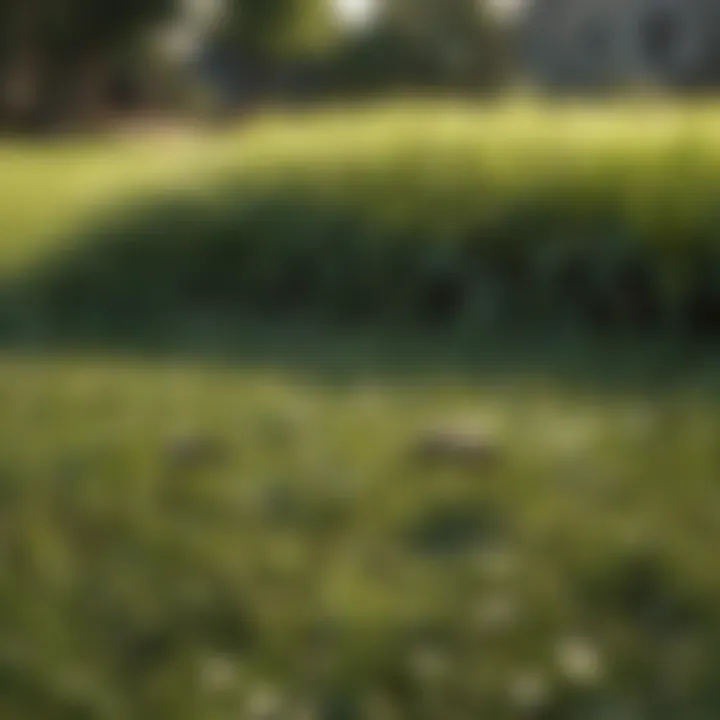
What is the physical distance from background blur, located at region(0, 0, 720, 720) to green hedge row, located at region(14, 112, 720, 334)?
0.7 inches

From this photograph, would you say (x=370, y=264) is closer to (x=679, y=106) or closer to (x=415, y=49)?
(x=679, y=106)

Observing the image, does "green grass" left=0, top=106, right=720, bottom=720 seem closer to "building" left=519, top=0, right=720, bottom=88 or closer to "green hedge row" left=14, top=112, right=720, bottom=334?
"green hedge row" left=14, top=112, right=720, bottom=334

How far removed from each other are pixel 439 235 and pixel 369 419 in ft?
8.43

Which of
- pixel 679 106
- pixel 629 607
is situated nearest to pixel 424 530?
pixel 629 607

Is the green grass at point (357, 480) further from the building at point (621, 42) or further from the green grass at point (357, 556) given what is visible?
the building at point (621, 42)

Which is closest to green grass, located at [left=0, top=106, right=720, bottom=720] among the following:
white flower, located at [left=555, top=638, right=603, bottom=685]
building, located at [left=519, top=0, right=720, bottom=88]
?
white flower, located at [left=555, top=638, right=603, bottom=685]

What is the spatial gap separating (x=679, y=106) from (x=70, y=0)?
1258cm

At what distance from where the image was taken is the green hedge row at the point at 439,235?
652 cm

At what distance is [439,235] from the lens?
280 inches

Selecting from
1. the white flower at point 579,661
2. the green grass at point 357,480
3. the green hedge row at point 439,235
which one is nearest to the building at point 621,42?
the green hedge row at point 439,235

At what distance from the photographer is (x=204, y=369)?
223 inches

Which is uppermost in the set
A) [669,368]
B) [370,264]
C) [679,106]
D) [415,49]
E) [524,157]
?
[415,49]

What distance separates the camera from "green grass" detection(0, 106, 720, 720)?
2818 millimetres

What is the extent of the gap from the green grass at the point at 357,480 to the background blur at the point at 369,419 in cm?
1
